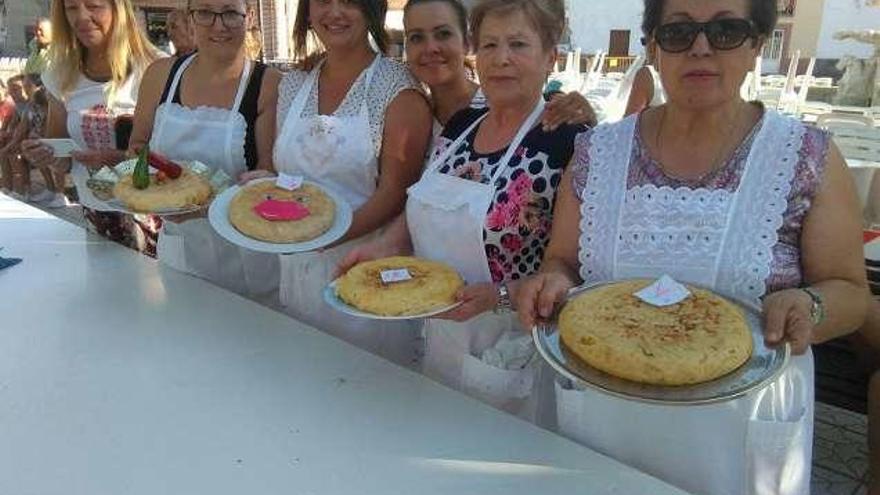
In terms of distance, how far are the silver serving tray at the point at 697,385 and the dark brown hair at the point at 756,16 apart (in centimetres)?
50

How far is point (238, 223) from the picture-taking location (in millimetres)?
1600

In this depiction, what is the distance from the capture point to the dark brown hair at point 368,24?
183 cm

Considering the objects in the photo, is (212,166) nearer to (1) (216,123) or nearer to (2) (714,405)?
(1) (216,123)

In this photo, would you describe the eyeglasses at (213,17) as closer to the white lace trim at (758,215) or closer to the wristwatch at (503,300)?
the wristwatch at (503,300)

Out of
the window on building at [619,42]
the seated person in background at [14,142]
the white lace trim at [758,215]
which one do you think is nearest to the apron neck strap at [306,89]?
the white lace trim at [758,215]

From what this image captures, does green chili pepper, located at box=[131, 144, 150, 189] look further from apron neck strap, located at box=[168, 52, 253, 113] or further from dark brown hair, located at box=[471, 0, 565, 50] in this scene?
dark brown hair, located at box=[471, 0, 565, 50]

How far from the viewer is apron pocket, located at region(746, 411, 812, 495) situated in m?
1.10

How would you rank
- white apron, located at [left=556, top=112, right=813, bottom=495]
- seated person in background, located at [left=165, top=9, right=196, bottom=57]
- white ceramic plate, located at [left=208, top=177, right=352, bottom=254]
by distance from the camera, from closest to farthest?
white apron, located at [left=556, top=112, right=813, bottom=495] < white ceramic plate, located at [left=208, top=177, right=352, bottom=254] < seated person in background, located at [left=165, top=9, right=196, bottom=57]

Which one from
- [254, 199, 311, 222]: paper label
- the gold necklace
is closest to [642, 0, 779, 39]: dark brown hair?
the gold necklace

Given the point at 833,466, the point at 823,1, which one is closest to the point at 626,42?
the point at 823,1

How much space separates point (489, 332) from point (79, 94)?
189cm

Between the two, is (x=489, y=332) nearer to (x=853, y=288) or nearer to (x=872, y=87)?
(x=853, y=288)

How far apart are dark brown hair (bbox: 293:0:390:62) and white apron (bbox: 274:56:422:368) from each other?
86 millimetres

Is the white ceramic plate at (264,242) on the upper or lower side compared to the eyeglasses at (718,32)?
lower
